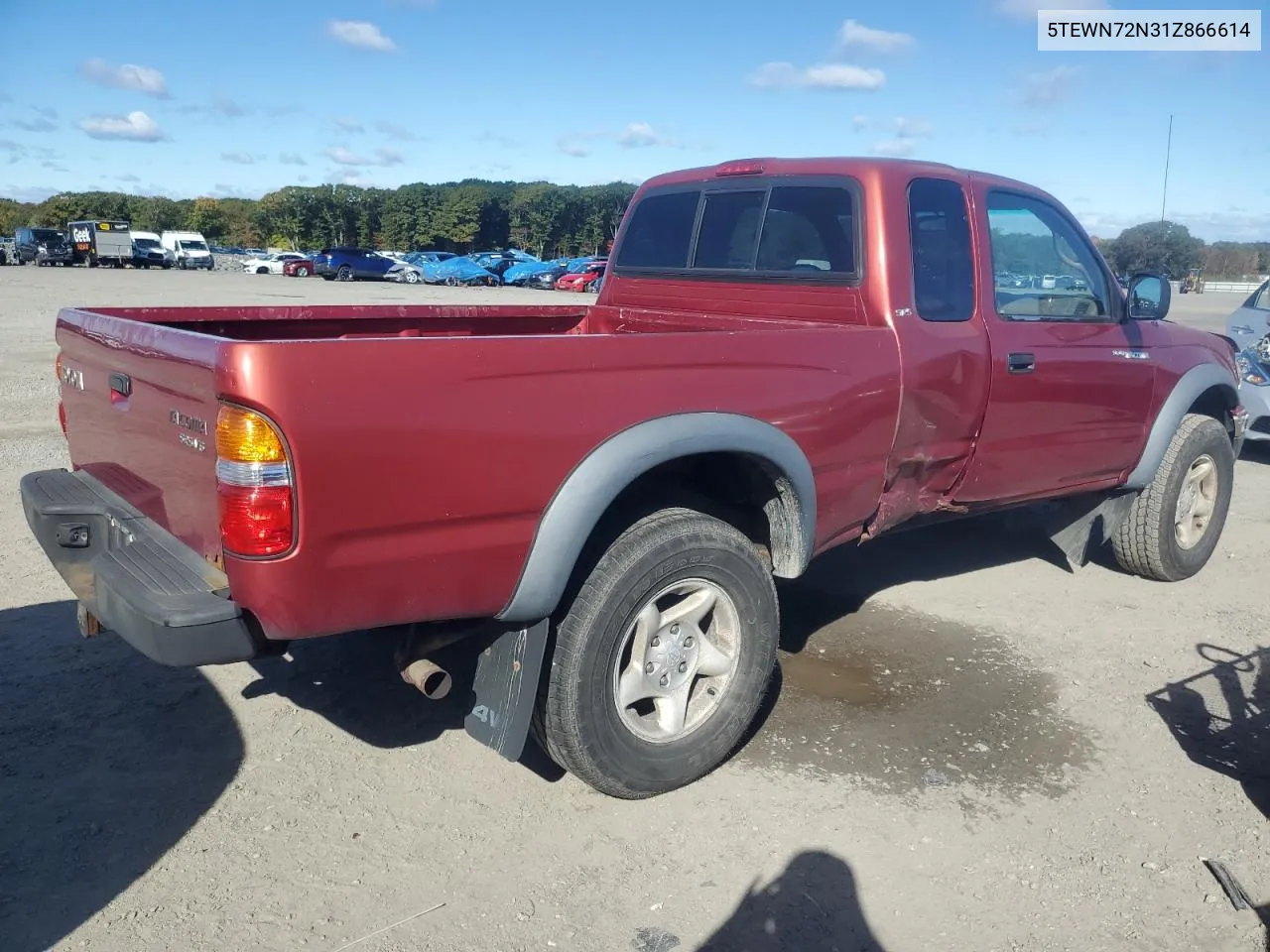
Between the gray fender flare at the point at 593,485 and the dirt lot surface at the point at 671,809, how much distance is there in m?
0.84

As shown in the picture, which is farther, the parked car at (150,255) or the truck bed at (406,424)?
the parked car at (150,255)

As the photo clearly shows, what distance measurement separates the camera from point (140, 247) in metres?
48.8

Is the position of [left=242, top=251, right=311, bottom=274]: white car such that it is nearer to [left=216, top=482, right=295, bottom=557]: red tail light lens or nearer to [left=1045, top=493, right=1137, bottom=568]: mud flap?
[left=1045, top=493, right=1137, bottom=568]: mud flap

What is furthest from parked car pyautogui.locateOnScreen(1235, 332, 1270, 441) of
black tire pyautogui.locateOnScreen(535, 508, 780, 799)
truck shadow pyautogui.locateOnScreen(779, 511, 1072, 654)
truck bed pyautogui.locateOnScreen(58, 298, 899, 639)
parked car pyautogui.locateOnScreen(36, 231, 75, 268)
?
parked car pyautogui.locateOnScreen(36, 231, 75, 268)

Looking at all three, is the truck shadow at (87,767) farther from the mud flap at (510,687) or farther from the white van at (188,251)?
the white van at (188,251)

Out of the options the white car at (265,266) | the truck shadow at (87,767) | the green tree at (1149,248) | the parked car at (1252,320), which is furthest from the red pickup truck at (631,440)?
the white car at (265,266)

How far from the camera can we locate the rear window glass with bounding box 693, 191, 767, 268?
4379 millimetres

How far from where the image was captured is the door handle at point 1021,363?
4.16m

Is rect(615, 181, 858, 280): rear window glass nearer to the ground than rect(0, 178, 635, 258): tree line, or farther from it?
nearer to the ground

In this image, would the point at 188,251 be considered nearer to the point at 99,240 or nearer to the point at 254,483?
the point at 99,240

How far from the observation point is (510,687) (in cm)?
295

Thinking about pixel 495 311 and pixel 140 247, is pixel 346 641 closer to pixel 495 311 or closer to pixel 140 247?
pixel 495 311

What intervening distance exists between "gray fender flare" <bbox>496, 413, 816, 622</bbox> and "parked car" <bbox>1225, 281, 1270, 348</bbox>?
7.89 metres

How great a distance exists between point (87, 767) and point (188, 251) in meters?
53.8
